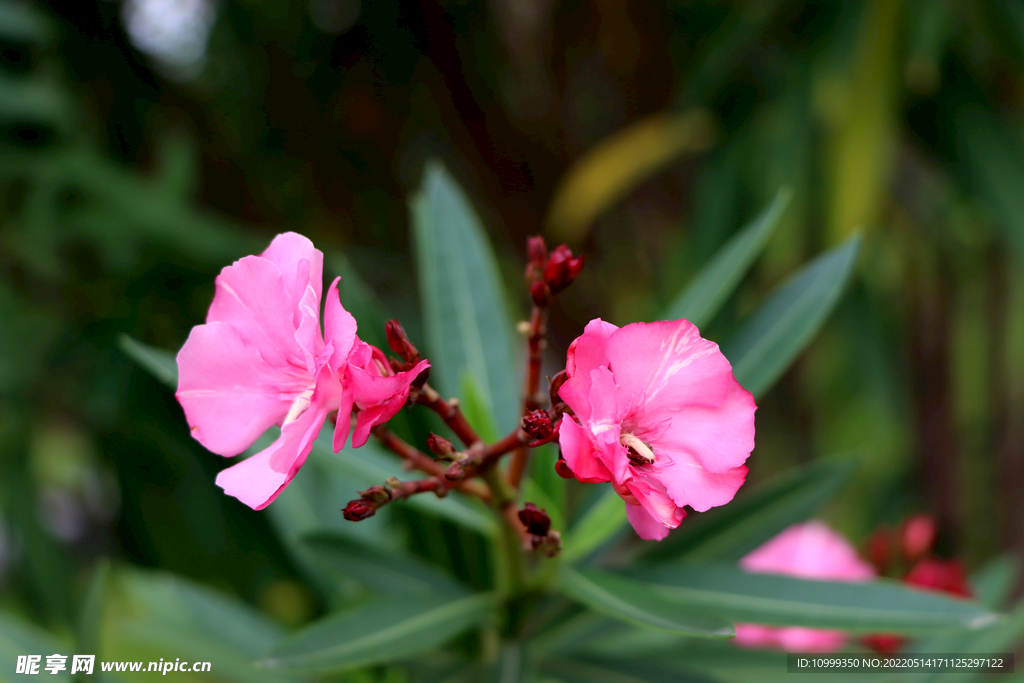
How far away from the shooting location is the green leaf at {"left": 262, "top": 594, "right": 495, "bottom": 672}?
52cm

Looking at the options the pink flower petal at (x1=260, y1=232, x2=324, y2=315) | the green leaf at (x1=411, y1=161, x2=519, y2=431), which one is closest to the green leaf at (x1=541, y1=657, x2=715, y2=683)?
the green leaf at (x1=411, y1=161, x2=519, y2=431)

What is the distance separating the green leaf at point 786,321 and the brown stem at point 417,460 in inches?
12.5

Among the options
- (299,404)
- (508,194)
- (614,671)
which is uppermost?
(508,194)

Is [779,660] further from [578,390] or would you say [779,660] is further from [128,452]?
[128,452]

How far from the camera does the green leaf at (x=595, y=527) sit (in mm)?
586

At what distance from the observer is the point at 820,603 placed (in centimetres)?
59

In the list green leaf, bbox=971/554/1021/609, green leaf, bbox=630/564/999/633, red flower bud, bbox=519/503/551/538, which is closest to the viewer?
red flower bud, bbox=519/503/551/538

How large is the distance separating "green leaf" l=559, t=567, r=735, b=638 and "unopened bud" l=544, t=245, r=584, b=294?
242 mm

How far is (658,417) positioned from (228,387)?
25cm

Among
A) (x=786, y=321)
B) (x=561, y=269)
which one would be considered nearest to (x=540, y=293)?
(x=561, y=269)

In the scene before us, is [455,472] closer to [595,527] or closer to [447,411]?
[447,411]

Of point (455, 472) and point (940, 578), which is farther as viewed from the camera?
point (940, 578)

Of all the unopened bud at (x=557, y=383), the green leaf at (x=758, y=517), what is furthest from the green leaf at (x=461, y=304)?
the unopened bud at (x=557, y=383)

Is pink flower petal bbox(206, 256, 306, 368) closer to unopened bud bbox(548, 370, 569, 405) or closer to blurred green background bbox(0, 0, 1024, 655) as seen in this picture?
unopened bud bbox(548, 370, 569, 405)
